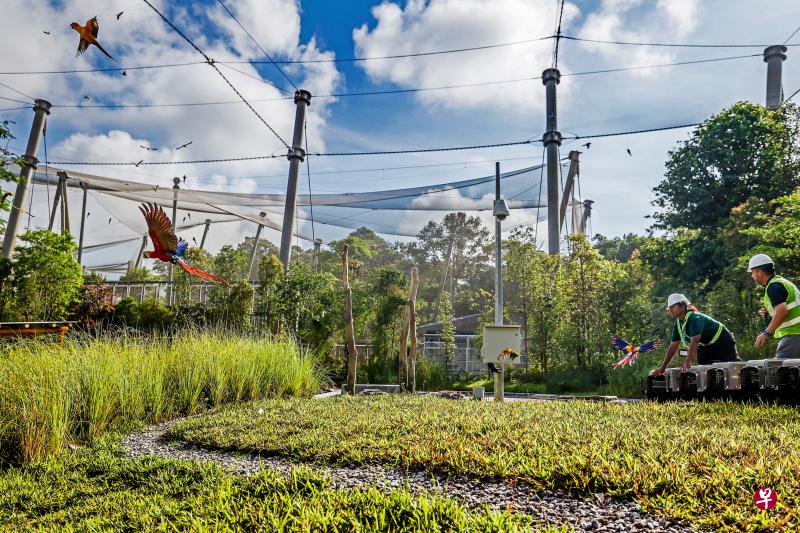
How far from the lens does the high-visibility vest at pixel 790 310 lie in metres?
4.24

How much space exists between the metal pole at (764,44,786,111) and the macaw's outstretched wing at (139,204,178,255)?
11873 millimetres

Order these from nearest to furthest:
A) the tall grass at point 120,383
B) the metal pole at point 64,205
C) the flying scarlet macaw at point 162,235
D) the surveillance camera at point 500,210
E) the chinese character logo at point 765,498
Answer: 1. the chinese character logo at point 765,498
2. the tall grass at point 120,383
3. the flying scarlet macaw at point 162,235
4. the surveillance camera at point 500,210
5. the metal pole at point 64,205

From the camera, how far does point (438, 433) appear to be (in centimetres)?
349

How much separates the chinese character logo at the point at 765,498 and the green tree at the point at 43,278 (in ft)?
42.9

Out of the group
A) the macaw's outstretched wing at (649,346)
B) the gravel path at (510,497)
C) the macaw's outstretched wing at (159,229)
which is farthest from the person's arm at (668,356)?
the macaw's outstretched wing at (159,229)

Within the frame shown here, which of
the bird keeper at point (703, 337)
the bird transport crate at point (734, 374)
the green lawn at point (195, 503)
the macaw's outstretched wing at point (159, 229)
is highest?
the macaw's outstretched wing at point (159, 229)

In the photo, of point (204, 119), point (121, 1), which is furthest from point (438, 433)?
point (204, 119)

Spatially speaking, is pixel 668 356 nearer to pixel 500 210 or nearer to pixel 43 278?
pixel 500 210

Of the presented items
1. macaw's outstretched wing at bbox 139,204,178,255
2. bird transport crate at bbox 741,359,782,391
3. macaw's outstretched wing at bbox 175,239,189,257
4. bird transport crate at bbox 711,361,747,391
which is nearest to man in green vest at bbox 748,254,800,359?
bird transport crate at bbox 741,359,782,391

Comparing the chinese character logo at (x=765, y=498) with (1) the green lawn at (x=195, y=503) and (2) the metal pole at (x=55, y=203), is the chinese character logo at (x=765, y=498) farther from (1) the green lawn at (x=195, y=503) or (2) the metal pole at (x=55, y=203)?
(2) the metal pole at (x=55, y=203)

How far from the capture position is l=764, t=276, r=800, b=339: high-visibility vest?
167 inches

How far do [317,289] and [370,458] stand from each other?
9.33 metres

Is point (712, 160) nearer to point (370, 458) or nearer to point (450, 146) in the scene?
point (450, 146)

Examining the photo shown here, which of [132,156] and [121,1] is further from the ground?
[132,156]
